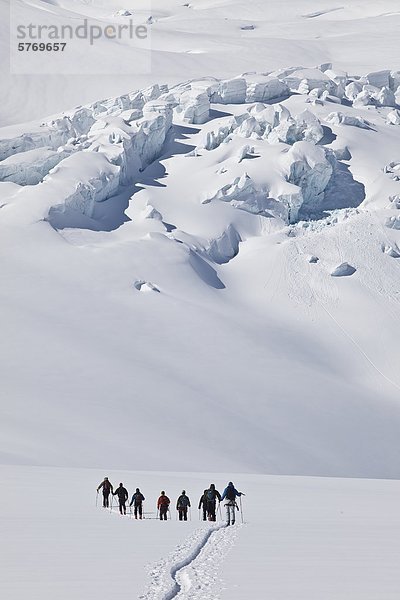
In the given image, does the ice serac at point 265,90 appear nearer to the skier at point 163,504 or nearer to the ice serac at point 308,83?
the ice serac at point 308,83

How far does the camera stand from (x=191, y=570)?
1377 centimetres

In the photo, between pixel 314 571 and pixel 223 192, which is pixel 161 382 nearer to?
pixel 223 192

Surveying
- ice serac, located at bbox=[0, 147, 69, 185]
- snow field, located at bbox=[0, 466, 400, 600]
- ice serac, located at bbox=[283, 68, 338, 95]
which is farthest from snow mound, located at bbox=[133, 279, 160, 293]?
ice serac, located at bbox=[283, 68, 338, 95]

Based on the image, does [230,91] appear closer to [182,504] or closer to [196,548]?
[182,504]

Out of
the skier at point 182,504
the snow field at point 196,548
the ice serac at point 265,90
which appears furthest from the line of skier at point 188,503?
the ice serac at point 265,90

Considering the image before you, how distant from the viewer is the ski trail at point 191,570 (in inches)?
460

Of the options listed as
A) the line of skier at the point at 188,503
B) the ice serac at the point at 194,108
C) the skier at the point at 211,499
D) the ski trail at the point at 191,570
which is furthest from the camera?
the ice serac at the point at 194,108

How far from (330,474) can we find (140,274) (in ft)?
66.8

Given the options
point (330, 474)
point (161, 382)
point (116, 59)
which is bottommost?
point (330, 474)

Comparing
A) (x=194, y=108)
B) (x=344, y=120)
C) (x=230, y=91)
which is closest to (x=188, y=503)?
(x=344, y=120)

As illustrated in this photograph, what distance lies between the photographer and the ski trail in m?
11.7

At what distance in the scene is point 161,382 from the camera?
45.8 m

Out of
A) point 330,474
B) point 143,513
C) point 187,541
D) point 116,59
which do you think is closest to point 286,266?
point 330,474

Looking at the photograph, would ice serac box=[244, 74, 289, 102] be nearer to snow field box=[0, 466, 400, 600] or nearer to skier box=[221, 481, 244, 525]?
snow field box=[0, 466, 400, 600]
